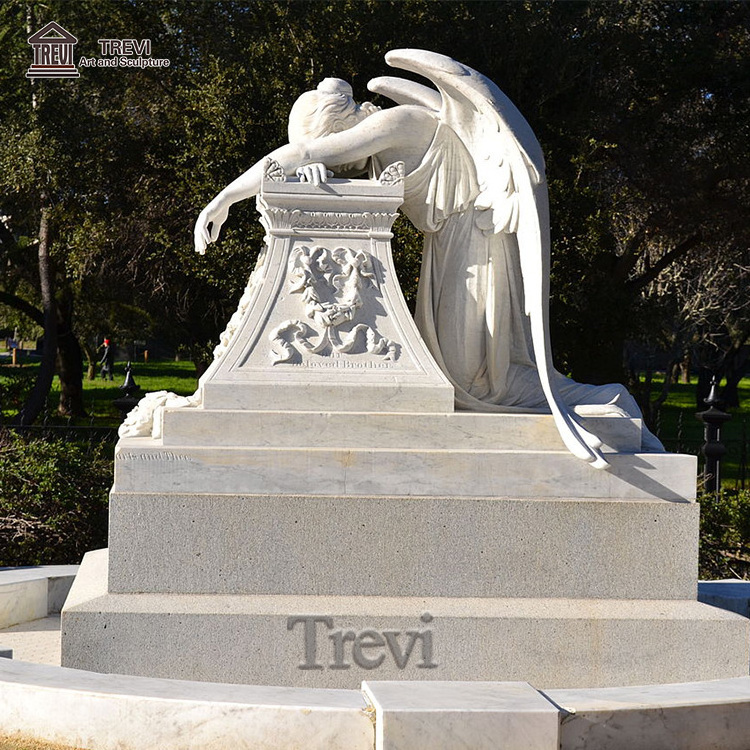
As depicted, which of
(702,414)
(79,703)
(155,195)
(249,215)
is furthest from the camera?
(155,195)

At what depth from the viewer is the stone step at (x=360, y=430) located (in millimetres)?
5531

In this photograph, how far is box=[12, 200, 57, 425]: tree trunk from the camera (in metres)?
17.3

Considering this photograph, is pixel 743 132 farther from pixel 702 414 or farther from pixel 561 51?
pixel 702 414

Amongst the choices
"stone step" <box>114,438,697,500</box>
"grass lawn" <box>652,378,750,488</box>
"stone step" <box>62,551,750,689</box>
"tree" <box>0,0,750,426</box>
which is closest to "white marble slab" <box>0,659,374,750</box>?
"stone step" <box>62,551,750,689</box>

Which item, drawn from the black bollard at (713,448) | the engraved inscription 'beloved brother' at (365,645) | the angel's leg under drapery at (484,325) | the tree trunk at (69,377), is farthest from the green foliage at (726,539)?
the tree trunk at (69,377)

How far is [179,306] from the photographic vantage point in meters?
17.6

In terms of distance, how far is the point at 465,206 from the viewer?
621 cm

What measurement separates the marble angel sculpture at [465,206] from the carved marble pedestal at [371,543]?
0.47 meters

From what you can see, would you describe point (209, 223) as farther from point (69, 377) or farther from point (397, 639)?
point (69, 377)

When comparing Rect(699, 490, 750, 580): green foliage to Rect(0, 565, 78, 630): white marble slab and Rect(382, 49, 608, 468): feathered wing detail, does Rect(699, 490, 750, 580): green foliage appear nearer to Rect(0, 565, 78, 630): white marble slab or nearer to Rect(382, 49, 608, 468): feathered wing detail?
Rect(382, 49, 608, 468): feathered wing detail

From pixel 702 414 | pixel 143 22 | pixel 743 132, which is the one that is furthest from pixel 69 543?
pixel 743 132

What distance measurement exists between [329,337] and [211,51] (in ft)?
34.7

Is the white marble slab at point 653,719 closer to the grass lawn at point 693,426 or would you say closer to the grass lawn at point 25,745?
the grass lawn at point 25,745

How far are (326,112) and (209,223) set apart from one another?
923mm
